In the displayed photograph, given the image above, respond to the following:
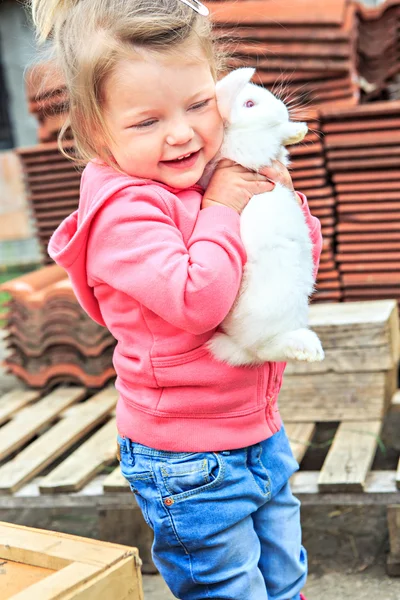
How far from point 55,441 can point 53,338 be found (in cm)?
A: 79

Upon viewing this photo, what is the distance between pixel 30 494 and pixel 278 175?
183cm

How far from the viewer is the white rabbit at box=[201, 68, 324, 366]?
175 centimetres

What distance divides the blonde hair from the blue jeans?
2.34 ft

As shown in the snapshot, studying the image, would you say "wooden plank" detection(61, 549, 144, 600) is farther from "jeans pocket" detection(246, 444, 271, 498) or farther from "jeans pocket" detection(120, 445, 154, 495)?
"jeans pocket" detection(246, 444, 271, 498)

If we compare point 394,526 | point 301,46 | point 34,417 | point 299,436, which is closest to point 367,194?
point 301,46

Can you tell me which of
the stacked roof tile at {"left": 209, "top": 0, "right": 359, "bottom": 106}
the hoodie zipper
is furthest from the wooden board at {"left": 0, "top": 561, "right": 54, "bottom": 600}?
the stacked roof tile at {"left": 209, "top": 0, "right": 359, "bottom": 106}

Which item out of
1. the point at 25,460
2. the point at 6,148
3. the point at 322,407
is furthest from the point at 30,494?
the point at 6,148

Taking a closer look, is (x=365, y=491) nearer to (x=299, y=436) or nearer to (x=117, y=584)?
(x=299, y=436)

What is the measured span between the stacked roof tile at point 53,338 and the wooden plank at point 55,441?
192 millimetres

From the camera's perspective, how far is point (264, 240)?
5.78 feet

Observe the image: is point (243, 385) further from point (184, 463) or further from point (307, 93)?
point (307, 93)

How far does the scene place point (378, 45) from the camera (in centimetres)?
516

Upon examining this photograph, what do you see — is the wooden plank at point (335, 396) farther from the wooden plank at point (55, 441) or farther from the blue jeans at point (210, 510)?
the blue jeans at point (210, 510)

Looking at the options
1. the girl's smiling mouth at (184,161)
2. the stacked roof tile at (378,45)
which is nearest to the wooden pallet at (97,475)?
the girl's smiling mouth at (184,161)
